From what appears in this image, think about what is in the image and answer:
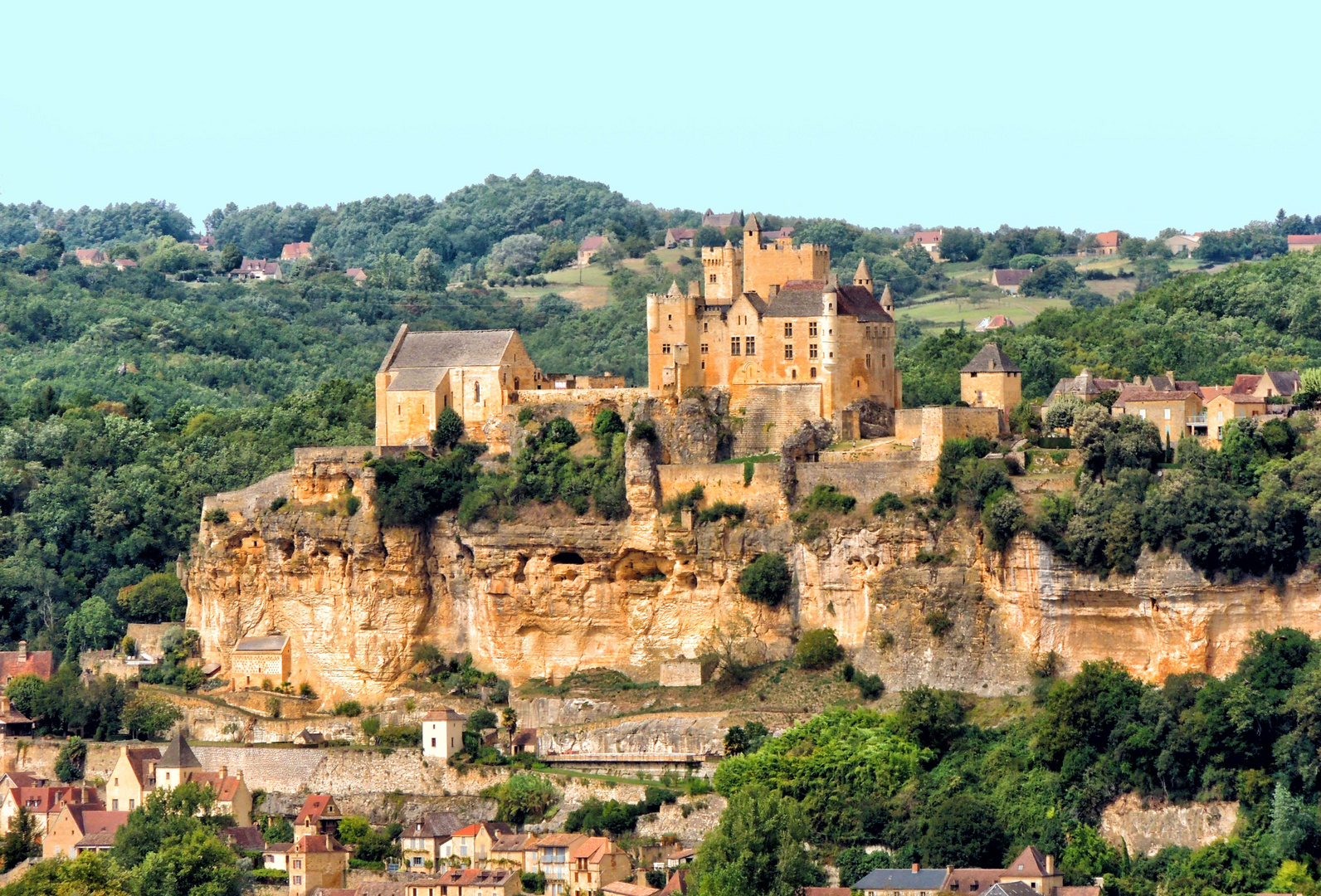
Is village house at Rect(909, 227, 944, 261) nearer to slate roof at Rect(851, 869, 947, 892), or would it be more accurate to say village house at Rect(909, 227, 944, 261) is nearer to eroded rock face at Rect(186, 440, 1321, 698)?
eroded rock face at Rect(186, 440, 1321, 698)

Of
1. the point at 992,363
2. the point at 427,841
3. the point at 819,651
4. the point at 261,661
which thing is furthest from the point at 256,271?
the point at 427,841

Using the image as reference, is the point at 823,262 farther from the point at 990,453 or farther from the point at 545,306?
the point at 545,306

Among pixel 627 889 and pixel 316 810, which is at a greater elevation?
pixel 316 810

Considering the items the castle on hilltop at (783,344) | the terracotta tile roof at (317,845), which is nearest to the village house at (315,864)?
the terracotta tile roof at (317,845)

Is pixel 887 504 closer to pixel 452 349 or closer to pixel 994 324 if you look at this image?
pixel 452 349

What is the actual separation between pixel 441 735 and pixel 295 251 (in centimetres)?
10311

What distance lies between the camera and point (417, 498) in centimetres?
7281

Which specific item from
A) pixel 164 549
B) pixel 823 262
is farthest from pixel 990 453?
pixel 164 549

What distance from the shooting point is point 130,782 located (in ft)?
225

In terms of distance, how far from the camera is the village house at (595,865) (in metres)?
60.7

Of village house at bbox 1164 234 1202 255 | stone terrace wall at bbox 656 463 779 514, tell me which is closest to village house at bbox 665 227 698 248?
village house at bbox 1164 234 1202 255

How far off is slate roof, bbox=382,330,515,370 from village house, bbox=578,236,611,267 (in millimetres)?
56636

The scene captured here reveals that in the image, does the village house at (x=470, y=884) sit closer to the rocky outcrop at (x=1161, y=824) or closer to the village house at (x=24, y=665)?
the rocky outcrop at (x=1161, y=824)

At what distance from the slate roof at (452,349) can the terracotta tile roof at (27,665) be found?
40.3 ft
